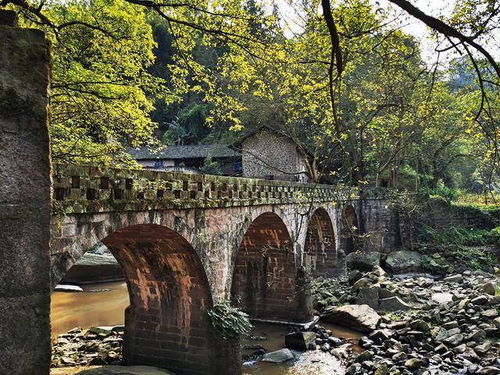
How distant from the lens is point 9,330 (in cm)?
126

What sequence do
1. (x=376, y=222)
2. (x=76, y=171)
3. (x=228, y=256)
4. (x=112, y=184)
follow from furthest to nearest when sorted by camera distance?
(x=376, y=222)
(x=228, y=256)
(x=112, y=184)
(x=76, y=171)

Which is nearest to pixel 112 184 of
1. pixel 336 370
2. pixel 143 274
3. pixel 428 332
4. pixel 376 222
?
pixel 143 274

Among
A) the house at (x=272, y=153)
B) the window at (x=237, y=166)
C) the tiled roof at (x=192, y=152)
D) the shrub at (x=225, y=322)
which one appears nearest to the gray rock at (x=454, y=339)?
the shrub at (x=225, y=322)

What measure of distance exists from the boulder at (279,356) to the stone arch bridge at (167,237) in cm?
291

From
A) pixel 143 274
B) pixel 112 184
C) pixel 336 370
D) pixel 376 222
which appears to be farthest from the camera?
pixel 376 222

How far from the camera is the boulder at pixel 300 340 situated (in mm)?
11734

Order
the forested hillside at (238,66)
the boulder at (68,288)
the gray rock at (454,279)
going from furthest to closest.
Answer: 1. the gray rock at (454,279)
2. the boulder at (68,288)
3. the forested hillside at (238,66)

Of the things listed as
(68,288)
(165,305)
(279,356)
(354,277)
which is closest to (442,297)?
(354,277)

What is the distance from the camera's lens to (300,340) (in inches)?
465

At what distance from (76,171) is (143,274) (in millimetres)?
4426

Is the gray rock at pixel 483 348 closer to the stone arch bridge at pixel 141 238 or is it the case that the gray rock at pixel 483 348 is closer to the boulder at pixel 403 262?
the stone arch bridge at pixel 141 238

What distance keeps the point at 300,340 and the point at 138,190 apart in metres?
8.03

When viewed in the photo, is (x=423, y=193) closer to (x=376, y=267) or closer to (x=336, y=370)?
(x=376, y=267)

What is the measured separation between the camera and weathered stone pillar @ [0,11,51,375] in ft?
4.15
